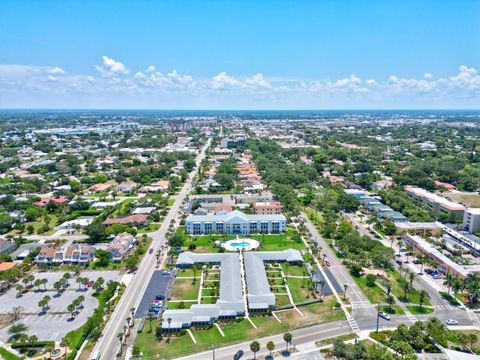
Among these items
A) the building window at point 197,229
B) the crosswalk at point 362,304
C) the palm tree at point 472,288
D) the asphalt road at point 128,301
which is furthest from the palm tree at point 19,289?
the palm tree at point 472,288

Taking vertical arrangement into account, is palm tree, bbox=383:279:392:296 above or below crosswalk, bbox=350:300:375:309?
above

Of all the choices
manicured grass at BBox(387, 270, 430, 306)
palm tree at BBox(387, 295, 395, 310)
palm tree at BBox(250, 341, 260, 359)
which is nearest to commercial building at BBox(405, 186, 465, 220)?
manicured grass at BBox(387, 270, 430, 306)

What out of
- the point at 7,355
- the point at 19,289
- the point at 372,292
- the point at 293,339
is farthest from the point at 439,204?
the point at 7,355

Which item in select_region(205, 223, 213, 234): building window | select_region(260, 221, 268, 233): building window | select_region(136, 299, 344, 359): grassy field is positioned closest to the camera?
select_region(136, 299, 344, 359): grassy field

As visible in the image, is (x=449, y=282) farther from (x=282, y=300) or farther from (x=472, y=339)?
(x=282, y=300)

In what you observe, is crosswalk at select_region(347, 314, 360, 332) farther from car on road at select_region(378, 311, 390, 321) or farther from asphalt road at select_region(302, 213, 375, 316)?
car on road at select_region(378, 311, 390, 321)
